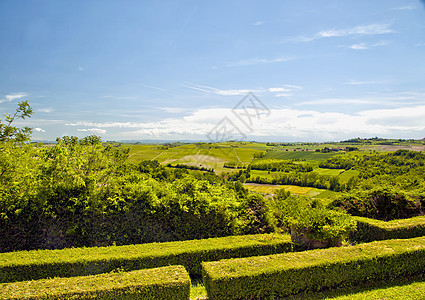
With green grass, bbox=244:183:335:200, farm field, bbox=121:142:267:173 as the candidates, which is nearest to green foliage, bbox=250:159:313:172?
farm field, bbox=121:142:267:173

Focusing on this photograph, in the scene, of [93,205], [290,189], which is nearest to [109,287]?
[93,205]

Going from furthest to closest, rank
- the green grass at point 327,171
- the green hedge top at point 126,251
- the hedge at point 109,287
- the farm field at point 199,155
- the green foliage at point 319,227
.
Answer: the farm field at point 199,155
the green grass at point 327,171
the green foliage at point 319,227
the green hedge top at point 126,251
the hedge at point 109,287

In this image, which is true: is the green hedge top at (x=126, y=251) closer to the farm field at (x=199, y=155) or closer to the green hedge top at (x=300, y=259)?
the green hedge top at (x=300, y=259)

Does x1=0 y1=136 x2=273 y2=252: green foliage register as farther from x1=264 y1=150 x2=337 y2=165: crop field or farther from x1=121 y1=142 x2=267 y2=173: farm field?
x1=264 y1=150 x2=337 y2=165: crop field

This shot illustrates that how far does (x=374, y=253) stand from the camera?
7191mm

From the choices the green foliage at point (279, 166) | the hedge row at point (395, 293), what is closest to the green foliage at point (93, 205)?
the hedge row at point (395, 293)

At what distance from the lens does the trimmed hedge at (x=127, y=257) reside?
6723mm

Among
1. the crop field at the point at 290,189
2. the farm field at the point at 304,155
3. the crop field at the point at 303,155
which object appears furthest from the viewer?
the crop field at the point at 303,155

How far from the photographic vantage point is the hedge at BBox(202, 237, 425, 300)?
6.11m

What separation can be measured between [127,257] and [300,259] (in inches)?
212

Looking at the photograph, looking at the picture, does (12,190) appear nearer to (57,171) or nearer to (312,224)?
(57,171)

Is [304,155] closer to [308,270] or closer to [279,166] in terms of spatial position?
[279,166]

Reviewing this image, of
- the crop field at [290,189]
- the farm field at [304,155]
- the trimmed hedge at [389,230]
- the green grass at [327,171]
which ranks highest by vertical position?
the trimmed hedge at [389,230]

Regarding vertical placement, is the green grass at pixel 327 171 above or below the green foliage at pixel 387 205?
below
